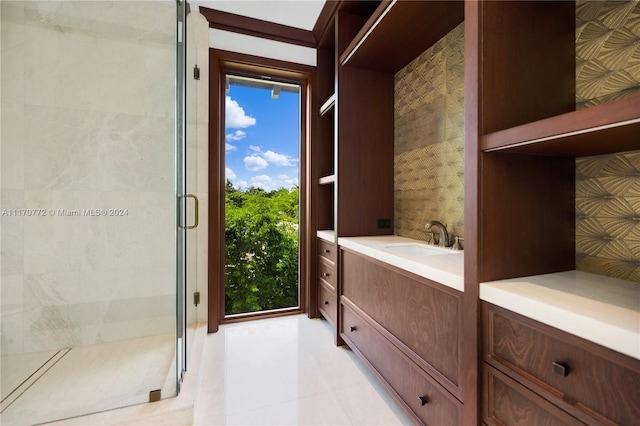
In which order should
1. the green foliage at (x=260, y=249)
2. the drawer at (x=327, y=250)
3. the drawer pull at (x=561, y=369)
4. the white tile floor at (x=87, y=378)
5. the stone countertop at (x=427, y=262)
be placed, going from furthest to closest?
the green foliage at (x=260, y=249) < the drawer at (x=327, y=250) < the white tile floor at (x=87, y=378) < the stone countertop at (x=427, y=262) < the drawer pull at (x=561, y=369)

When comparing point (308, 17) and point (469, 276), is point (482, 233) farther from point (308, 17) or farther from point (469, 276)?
point (308, 17)

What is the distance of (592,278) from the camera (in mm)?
985

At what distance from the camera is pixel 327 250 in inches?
96.0

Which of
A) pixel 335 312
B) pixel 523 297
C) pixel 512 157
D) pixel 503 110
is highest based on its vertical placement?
pixel 503 110

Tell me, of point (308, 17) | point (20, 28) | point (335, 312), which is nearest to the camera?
point (20, 28)

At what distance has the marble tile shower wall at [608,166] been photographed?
95 centimetres

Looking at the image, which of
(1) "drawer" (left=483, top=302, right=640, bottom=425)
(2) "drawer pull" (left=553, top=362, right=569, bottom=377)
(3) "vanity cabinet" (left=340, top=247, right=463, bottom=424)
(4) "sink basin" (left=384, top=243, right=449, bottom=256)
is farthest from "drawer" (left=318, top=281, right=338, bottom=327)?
(2) "drawer pull" (left=553, top=362, right=569, bottom=377)

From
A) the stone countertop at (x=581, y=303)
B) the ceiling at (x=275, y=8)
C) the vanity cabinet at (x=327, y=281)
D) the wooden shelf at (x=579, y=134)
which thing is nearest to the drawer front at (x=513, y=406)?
the stone countertop at (x=581, y=303)

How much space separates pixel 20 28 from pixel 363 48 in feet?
7.42

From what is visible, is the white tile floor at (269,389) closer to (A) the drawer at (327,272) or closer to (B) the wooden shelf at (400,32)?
(A) the drawer at (327,272)

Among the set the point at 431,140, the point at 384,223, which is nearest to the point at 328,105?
the point at 431,140

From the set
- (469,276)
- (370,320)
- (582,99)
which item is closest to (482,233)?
(469,276)

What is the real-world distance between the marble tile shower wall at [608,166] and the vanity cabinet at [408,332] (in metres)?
0.55

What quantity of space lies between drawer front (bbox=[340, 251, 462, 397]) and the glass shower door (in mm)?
1165
